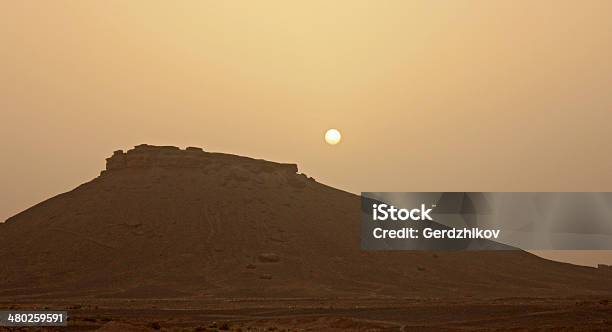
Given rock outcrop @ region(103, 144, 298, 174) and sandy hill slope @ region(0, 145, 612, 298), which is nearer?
sandy hill slope @ region(0, 145, 612, 298)

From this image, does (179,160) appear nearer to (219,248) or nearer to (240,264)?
(219,248)

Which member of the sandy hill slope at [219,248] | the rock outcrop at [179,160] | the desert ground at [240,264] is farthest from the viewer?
the rock outcrop at [179,160]

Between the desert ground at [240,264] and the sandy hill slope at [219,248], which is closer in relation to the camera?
the desert ground at [240,264]

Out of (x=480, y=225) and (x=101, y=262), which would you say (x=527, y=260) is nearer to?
(x=480, y=225)

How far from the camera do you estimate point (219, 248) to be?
114 metres

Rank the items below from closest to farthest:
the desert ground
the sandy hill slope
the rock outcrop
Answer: the desert ground, the sandy hill slope, the rock outcrop

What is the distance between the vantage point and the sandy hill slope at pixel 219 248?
329 ft

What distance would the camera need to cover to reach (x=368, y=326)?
175 feet

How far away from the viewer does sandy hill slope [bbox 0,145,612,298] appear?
329ft

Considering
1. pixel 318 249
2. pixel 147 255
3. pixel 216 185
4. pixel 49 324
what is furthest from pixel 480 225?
pixel 49 324

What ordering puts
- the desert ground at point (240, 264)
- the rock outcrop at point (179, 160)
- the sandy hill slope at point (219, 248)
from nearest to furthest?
the desert ground at point (240, 264), the sandy hill slope at point (219, 248), the rock outcrop at point (179, 160)

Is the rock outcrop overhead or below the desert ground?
overhead

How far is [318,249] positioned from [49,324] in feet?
236

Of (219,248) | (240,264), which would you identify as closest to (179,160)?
(219,248)
